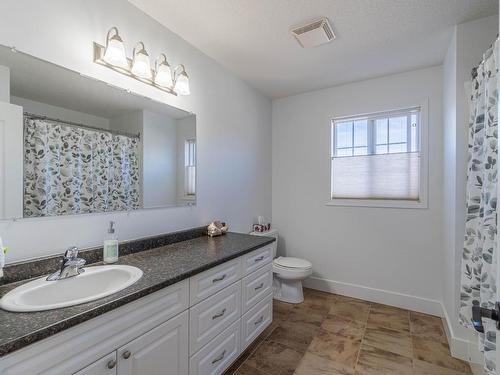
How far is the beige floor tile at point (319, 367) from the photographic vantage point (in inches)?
66.0

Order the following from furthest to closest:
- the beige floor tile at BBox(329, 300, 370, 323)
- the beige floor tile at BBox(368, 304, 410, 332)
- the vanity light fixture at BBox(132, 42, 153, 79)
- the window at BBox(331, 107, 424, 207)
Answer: the window at BBox(331, 107, 424, 207) < the beige floor tile at BBox(329, 300, 370, 323) < the beige floor tile at BBox(368, 304, 410, 332) < the vanity light fixture at BBox(132, 42, 153, 79)

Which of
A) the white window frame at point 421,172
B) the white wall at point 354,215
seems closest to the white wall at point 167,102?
the white wall at point 354,215

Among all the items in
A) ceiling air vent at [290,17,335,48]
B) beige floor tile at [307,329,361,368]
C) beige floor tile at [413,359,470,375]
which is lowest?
beige floor tile at [307,329,361,368]

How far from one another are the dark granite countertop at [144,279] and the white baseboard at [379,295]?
4.66ft

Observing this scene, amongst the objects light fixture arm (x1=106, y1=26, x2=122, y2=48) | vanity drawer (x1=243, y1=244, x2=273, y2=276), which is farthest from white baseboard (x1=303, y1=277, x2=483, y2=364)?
light fixture arm (x1=106, y1=26, x2=122, y2=48)

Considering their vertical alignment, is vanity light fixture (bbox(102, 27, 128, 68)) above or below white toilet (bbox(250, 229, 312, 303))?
above

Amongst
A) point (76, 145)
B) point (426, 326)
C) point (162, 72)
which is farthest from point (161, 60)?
point (426, 326)

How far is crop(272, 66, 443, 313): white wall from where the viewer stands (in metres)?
2.42

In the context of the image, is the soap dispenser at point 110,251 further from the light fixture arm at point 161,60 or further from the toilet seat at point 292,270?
the toilet seat at point 292,270

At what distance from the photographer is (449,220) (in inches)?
79.0

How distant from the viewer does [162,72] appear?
1.73 metres

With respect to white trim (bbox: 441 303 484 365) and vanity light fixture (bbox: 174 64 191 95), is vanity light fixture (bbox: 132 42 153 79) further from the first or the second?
white trim (bbox: 441 303 484 365)

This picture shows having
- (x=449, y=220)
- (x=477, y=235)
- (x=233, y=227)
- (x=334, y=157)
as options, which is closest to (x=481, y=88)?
(x=477, y=235)

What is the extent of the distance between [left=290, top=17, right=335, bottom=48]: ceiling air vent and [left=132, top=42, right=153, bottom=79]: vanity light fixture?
106cm
